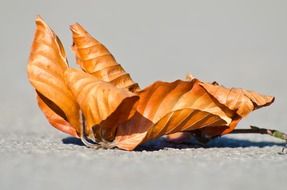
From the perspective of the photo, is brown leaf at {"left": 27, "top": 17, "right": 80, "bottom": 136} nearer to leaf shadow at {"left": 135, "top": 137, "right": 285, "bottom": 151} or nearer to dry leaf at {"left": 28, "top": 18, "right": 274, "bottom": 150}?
dry leaf at {"left": 28, "top": 18, "right": 274, "bottom": 150}

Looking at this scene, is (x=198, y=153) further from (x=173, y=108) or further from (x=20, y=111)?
(x=20, y=111)

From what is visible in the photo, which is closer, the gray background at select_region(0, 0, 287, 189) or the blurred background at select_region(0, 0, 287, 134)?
the gray background at select_region(0, 0, 287, 189)

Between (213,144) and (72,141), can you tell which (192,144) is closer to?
(213,144)

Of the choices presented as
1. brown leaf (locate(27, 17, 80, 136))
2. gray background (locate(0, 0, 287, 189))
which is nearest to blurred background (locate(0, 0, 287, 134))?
gray background (locate(0, 0, 287, 189))

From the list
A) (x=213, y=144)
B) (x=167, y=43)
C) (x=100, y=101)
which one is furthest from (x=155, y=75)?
(x=100, y=101)

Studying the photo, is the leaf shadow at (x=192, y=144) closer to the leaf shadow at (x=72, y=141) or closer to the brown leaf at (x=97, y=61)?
the leaf shadow at (x=72, y=141)

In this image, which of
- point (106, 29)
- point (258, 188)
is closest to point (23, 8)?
point (106, 29)
